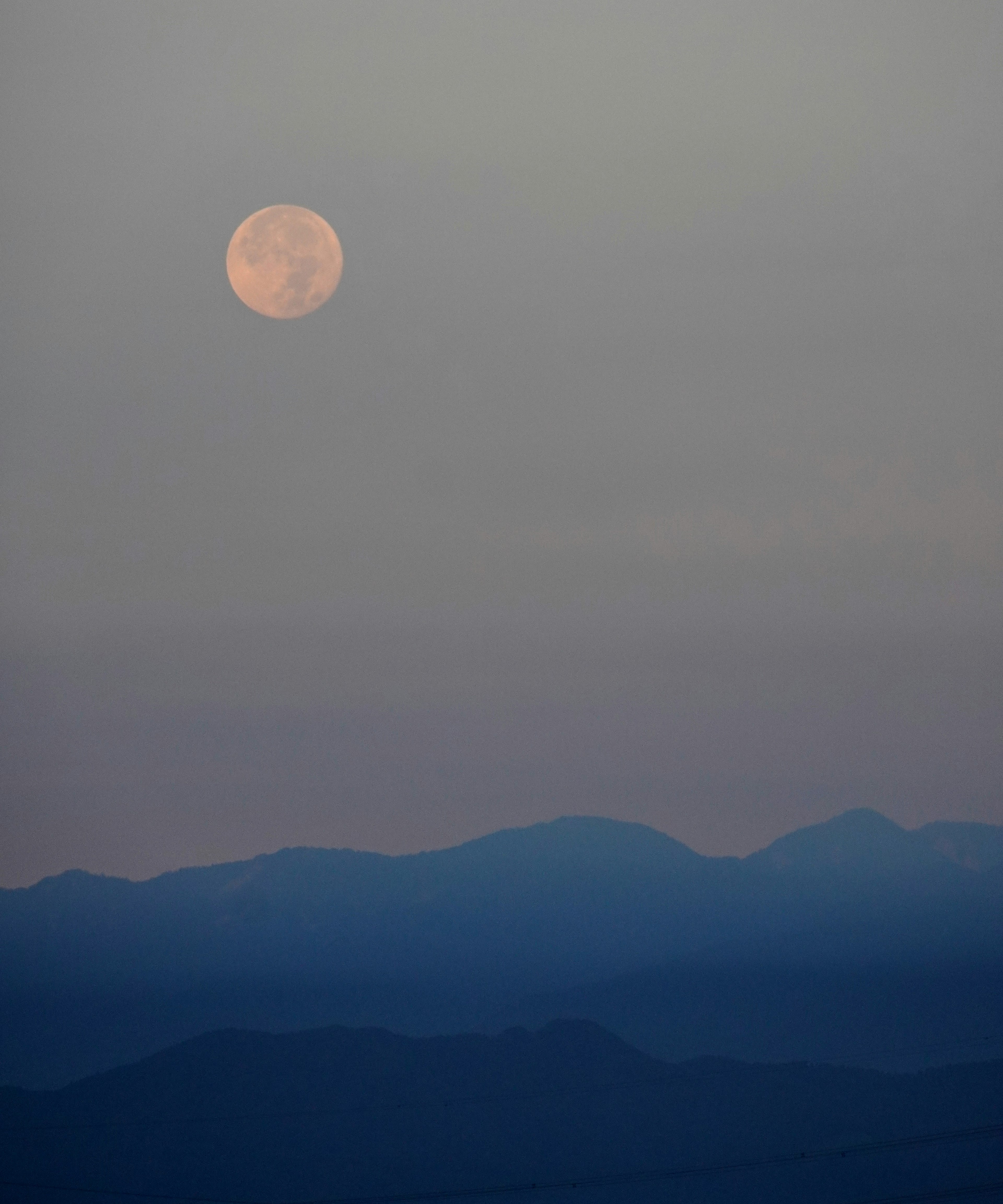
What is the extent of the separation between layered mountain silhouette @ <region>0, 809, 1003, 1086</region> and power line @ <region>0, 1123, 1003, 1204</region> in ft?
5.27

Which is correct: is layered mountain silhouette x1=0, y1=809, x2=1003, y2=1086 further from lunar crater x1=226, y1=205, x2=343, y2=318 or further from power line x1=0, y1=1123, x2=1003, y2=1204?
lunar crater x1=226, y1=205, x2=343, y2=318

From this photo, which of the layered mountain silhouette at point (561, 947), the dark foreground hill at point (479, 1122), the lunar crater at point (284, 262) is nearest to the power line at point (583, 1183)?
the dark foreground hill at point (479, 1122)

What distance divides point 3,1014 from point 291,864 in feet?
24.2

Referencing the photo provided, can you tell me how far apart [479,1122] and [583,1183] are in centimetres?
274

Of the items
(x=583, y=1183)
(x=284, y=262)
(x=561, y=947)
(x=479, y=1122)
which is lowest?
(x=583, y=1183)

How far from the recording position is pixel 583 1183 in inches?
723

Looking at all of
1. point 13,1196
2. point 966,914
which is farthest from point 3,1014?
point 966,914

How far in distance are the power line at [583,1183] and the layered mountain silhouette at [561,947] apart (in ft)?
5.27

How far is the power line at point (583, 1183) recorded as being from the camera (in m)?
17.5

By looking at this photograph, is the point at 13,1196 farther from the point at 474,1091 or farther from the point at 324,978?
the point at 474,1091

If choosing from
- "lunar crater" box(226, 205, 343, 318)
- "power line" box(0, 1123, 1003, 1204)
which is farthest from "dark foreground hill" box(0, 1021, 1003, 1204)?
"lunar crater" box(226, 205, 343, 318)

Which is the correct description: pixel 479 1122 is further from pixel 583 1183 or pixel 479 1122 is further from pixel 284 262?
→ pixel 284 262

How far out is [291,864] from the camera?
1914 centimetres

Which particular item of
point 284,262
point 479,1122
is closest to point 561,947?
point 479,1122
